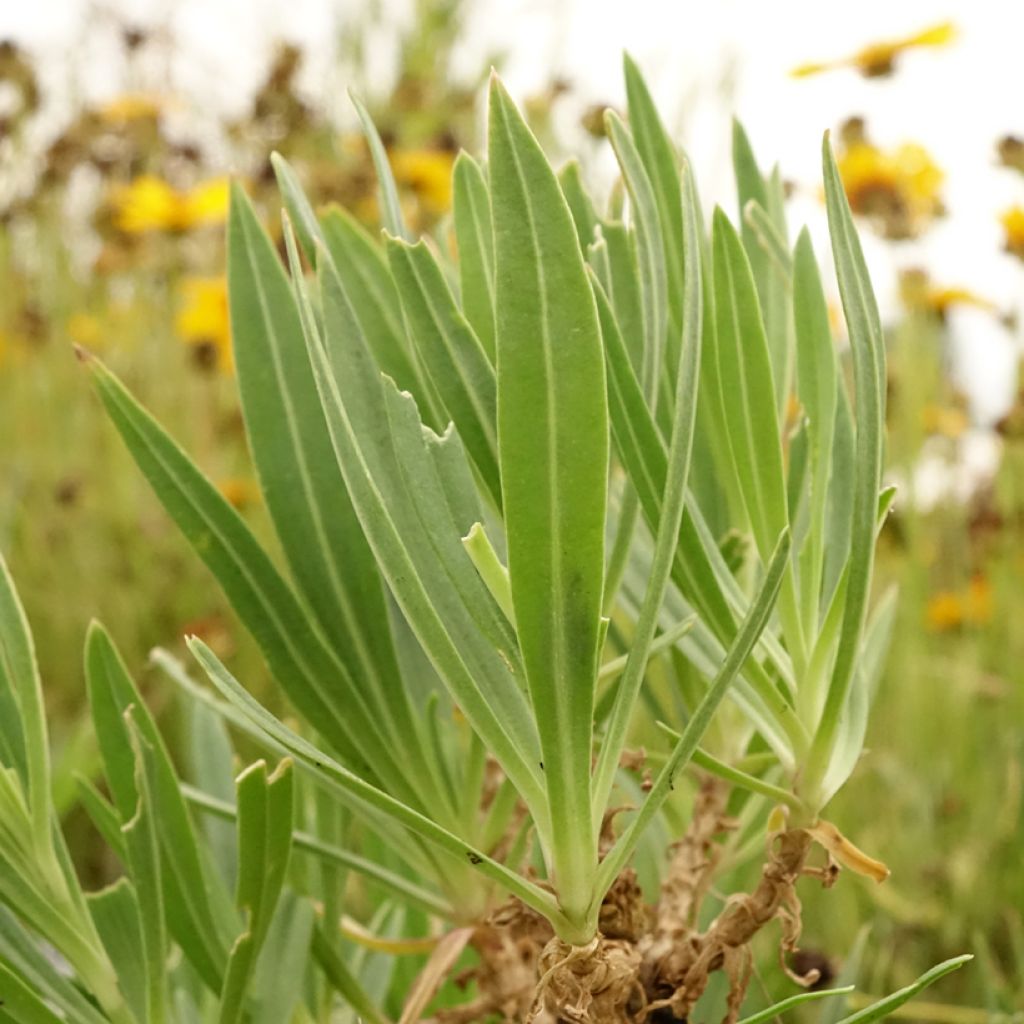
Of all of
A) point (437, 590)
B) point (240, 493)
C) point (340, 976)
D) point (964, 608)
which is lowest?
point (964, 608)

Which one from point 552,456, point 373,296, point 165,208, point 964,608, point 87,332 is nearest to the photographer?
point 552,456

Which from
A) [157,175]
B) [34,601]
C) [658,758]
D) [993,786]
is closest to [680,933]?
[658,758]

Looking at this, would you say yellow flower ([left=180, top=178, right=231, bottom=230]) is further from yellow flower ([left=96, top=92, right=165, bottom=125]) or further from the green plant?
the green plant

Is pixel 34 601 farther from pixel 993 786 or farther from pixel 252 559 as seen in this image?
pixel 252 559

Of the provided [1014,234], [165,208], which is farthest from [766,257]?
[165,208]

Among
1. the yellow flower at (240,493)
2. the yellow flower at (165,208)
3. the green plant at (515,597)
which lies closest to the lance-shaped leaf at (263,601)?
the green plant at (515,597)

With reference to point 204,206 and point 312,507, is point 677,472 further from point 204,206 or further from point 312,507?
point 204,206
